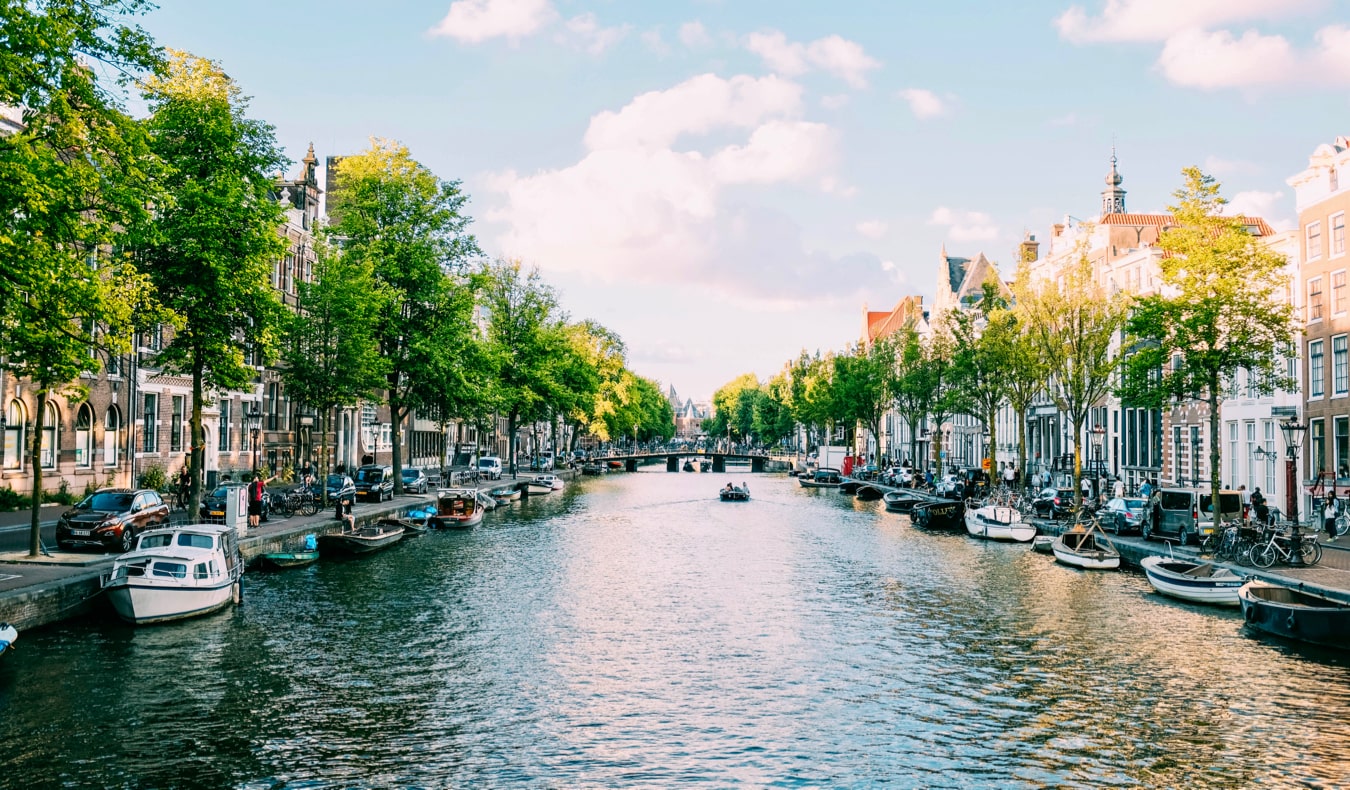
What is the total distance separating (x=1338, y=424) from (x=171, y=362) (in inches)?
1913

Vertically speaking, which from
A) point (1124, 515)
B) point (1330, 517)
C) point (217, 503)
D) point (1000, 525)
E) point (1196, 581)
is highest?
point (217, 503)

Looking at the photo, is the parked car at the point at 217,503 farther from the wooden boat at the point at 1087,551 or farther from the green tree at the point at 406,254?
the wooden boat at the point at 1087,551

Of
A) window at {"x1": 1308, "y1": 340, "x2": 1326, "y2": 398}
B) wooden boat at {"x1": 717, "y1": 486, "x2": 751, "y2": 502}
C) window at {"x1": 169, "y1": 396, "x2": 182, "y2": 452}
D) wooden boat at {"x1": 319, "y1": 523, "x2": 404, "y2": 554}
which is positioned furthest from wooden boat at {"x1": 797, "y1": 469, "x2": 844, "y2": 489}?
wooden boat at {"x1": 319, "y1": 523, "x2": 404, "y2": 554}

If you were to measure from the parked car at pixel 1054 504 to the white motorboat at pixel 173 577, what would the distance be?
1714 inches

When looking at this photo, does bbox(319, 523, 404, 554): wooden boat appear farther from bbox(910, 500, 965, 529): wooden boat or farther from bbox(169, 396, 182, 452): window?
bbox(910, 500, 965, 529): wooden boat

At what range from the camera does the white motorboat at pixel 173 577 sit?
27.2 meters

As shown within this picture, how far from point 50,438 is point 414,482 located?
84.6ft

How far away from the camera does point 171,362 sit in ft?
124

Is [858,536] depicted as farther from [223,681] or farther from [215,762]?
[215,762]

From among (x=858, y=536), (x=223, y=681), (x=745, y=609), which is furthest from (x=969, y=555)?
(x=223, y=681)

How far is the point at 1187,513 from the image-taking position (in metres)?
43.6

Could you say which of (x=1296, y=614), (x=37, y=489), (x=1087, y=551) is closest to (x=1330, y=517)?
(x=1087, y=551)

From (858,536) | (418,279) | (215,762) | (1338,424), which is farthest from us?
(418,279)

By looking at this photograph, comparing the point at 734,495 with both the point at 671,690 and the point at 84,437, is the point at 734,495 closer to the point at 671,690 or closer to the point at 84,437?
the point at 84,437
